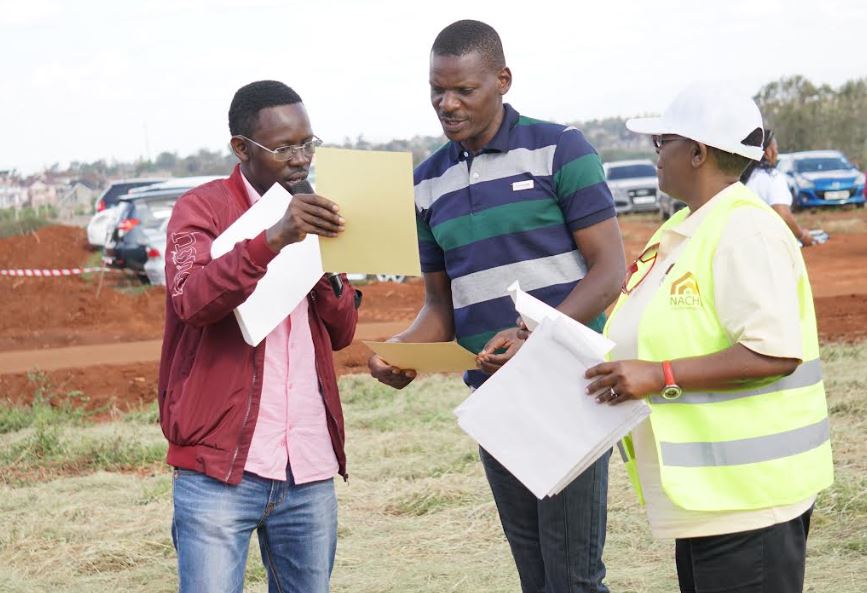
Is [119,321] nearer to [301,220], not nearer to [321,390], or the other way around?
[321,390]

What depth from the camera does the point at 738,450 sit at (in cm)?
272

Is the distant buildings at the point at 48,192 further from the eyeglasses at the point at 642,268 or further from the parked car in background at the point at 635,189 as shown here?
the eyeglasses at the point at 642,268

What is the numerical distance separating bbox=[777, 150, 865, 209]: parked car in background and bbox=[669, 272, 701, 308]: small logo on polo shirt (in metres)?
24.8

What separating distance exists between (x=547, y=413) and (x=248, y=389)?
2.64ft

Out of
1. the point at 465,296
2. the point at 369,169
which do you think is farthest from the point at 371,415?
the point at 369,169

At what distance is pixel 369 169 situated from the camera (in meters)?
2.98

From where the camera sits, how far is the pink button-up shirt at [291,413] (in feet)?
10.5

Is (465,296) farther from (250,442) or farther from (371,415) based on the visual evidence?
(371,415)

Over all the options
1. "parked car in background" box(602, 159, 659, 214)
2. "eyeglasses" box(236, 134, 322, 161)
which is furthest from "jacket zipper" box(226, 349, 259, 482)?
"parked car in background" box(602, 159, 659, 214)

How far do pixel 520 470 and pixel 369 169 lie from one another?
0.82m

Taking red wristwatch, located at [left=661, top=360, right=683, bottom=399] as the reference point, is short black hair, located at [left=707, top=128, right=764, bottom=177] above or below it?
above

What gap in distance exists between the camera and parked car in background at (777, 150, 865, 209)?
26.7 metres

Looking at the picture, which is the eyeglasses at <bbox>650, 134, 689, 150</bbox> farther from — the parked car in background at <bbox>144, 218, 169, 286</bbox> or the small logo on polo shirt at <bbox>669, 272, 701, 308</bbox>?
the parked car in background at <bbox>144, 218, 169, 286</bbox>

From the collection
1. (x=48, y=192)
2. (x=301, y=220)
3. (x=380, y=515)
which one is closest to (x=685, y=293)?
(x=301, y=220)
